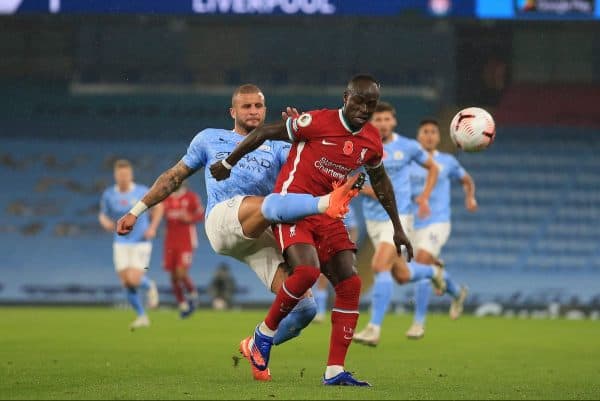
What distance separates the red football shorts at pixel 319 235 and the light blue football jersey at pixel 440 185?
266 inches

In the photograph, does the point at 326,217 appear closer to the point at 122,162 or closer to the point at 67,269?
A: the point at 122,162

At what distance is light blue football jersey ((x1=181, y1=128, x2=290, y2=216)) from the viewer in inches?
302

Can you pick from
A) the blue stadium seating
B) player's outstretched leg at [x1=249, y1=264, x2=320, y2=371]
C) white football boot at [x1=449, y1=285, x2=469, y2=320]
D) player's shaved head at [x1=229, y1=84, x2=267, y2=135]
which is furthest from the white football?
the blue stadium seating

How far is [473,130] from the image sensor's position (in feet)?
29.3

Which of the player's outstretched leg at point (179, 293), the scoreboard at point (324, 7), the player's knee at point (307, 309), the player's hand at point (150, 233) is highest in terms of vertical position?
the scoreboard at point (324, 7)

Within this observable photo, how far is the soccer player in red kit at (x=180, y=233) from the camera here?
1911 cm

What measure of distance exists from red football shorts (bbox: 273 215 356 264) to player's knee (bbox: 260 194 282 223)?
104 millimetres

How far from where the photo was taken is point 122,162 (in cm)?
1608

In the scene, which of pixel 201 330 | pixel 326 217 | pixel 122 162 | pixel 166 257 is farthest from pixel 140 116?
pixel 326 217

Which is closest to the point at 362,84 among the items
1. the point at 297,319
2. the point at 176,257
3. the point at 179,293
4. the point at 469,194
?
→ the point at 297,319

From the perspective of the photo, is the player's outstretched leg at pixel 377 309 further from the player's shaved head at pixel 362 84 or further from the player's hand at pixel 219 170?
the player's shaved head at pixel 362 84

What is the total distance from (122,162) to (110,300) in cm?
954

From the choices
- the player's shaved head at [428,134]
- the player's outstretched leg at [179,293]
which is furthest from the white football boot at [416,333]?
the player's outstretched leg at [179,293]

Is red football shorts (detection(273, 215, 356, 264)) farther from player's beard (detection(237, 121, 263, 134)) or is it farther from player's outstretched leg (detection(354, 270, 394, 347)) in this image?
player's outstretched leg (detection(354, 270, 394, 347))
